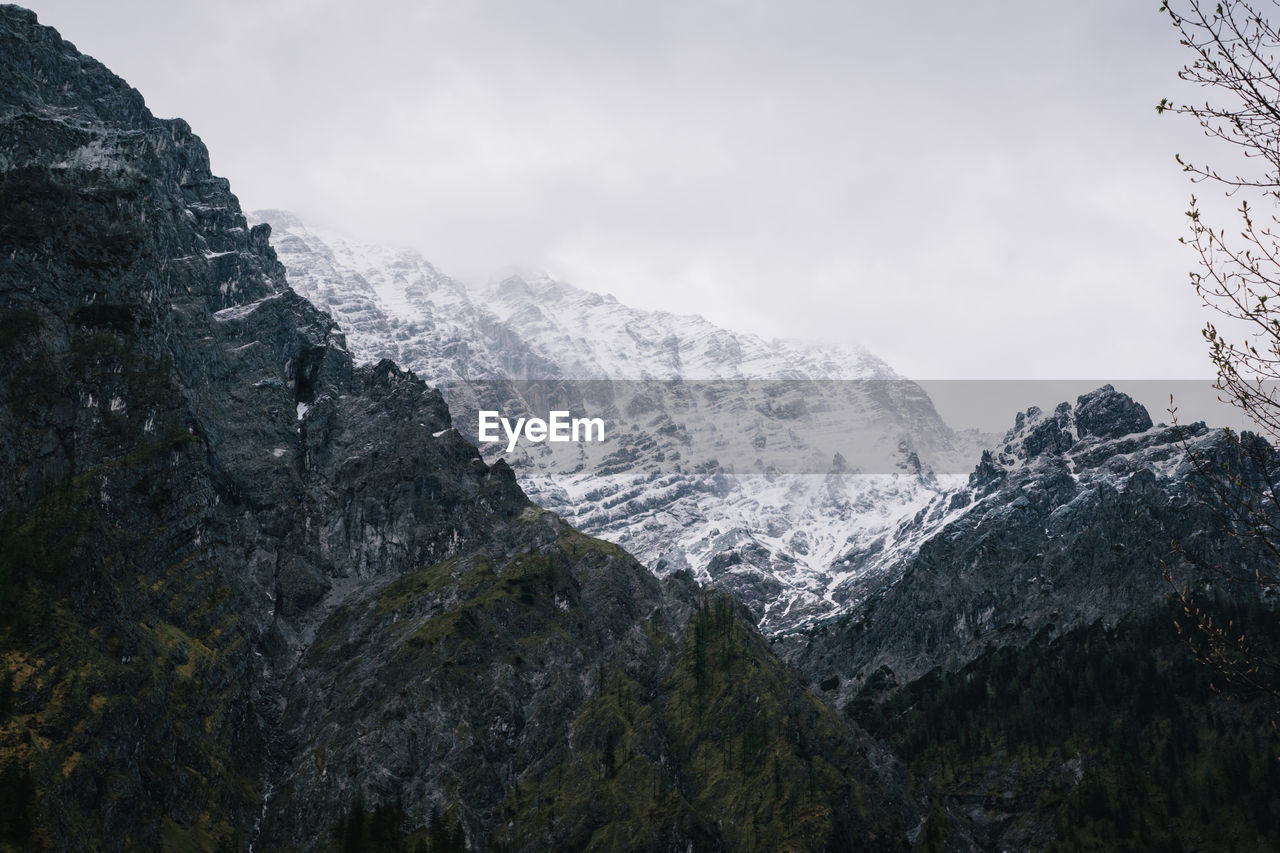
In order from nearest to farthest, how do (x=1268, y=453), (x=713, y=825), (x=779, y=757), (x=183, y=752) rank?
1. (x=1268, y=453)
2. (x=183, y=752)
3. (x=713, y=825)
4. (x=779, y=757)

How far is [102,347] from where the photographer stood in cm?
19212

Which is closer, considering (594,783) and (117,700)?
(117,700)

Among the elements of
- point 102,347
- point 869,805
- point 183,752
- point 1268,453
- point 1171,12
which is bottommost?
point 869,805

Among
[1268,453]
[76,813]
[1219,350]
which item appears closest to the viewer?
[1219,350]

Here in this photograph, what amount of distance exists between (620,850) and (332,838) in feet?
150

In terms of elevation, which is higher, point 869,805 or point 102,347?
point 102,347

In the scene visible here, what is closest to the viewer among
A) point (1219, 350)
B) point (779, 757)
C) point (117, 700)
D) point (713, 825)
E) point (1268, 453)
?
point (1219, 350)

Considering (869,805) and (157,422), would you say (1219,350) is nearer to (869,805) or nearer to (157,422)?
(869,805)

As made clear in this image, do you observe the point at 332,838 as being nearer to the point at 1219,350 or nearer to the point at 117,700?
the point at 117,700

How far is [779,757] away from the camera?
18850 centimetres

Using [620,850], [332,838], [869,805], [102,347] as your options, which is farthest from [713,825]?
[102,347]

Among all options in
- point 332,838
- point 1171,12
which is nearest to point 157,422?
point 332,838

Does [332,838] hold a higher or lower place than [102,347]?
lower

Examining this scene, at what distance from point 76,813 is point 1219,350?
145 m
